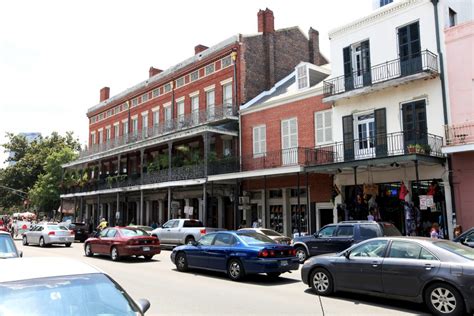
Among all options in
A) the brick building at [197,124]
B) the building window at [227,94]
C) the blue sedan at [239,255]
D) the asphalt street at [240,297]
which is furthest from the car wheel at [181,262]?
the building window at [227,94]

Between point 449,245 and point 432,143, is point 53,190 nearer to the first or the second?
point 432,143

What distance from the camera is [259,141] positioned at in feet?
84.0

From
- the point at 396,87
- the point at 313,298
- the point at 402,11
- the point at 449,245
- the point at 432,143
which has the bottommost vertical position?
the point at 313,298

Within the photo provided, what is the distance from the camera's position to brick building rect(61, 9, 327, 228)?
1069 inches

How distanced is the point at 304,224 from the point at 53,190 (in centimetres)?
3384

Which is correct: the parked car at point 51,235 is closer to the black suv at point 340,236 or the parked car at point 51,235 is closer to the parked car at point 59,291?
the black suv at point 340,236

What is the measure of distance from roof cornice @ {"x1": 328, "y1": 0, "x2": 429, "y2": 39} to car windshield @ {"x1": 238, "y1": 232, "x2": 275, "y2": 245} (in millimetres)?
12558

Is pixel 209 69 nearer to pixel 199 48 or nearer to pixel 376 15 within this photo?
pixel 199 48

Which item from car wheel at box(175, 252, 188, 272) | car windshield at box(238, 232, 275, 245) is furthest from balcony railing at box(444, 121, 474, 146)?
car wheel at box(175, 252, 188, 272)

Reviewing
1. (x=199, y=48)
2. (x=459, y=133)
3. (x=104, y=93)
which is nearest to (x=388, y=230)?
(x=459, y=133)

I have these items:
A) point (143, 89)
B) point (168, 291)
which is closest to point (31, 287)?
point (168, 291)

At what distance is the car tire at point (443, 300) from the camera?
295 inches

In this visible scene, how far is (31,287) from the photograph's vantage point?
384 cm

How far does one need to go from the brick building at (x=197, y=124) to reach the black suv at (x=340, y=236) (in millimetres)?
10366
